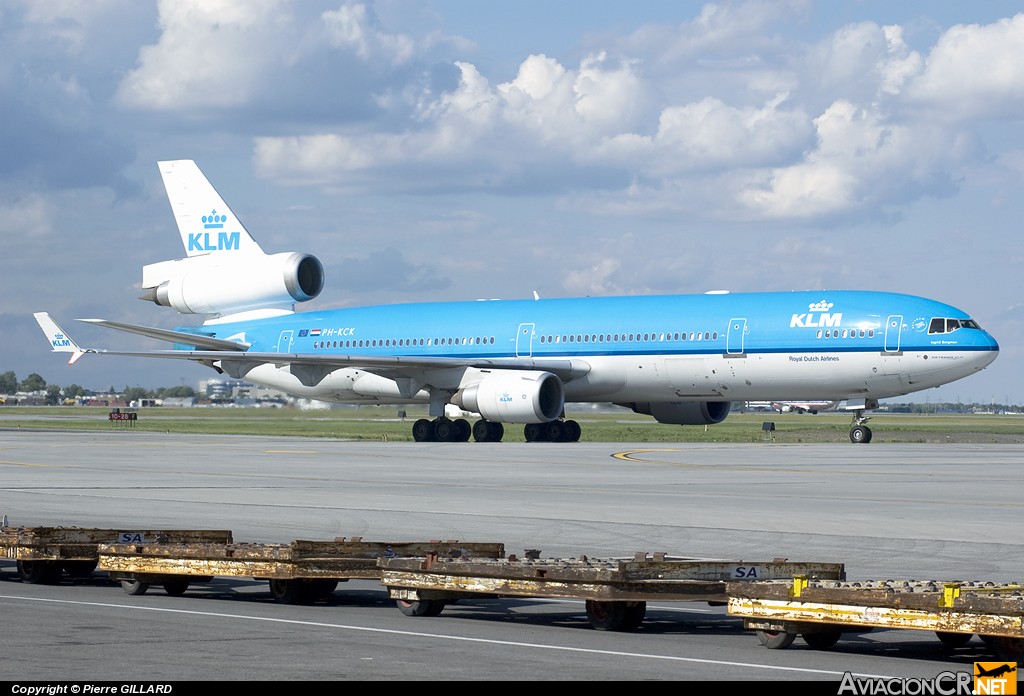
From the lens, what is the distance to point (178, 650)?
10.2 meters

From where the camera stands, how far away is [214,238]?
2298 inches

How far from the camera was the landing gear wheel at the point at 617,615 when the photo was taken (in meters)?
11.5

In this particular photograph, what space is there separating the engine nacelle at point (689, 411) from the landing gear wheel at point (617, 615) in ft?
126

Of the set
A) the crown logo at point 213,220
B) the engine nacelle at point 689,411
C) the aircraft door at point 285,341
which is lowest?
the engine nacelle at point 689,411

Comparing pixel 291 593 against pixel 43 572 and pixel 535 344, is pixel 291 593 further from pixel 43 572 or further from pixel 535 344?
pixel 535 344

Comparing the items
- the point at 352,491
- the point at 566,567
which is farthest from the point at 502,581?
the point at 352,491

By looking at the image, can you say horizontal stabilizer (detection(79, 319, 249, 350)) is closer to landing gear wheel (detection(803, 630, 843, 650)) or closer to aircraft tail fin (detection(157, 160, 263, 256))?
aircraft tail fin (detection(157, 160, 263, 256))

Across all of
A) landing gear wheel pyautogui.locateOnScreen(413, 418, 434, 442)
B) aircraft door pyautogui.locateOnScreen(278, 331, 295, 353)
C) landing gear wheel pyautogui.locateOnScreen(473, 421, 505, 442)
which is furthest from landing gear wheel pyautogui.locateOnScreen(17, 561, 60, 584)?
aircraft door pyautogui.locateOnScreen(278, 331, 295, 353)

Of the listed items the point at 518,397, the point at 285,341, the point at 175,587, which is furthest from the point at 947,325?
the point at 175,587

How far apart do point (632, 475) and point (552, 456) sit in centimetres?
763

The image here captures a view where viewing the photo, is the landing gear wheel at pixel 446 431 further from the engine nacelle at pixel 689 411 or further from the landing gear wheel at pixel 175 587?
the landing gear wheel at pixel 175 587

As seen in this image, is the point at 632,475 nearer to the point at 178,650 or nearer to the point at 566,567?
the point at 566,567

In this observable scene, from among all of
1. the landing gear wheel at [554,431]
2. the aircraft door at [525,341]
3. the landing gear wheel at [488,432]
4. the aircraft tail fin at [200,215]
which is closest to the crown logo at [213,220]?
the aircraft tail fin at [200,215]

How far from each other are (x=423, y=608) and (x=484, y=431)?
36959mm
